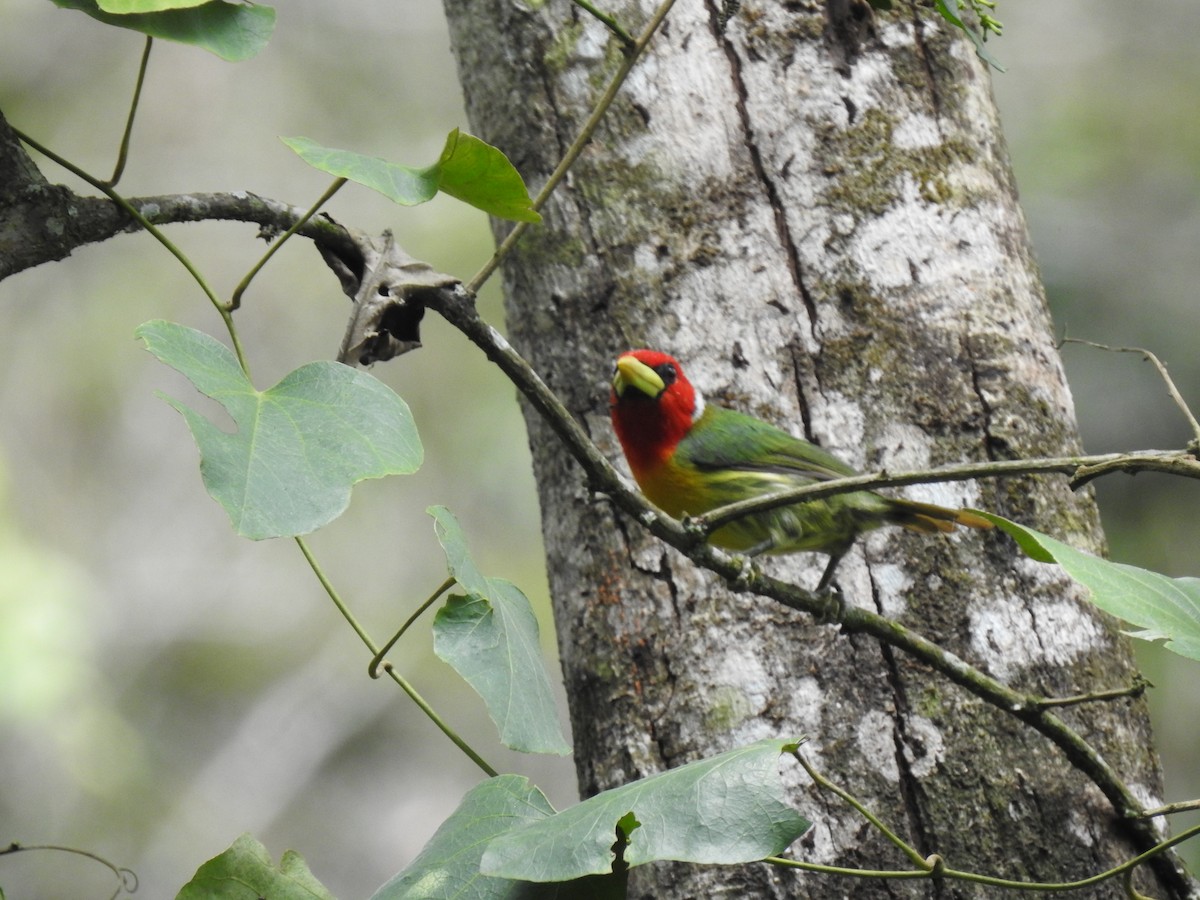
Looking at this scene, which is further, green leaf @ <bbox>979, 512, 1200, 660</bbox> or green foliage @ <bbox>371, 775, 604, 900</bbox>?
green foliage @ <bbox>371, 775, 604, 900</bbox>

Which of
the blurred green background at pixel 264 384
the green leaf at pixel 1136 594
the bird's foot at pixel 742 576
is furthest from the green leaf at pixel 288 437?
the blurred green background at pixel 264 384

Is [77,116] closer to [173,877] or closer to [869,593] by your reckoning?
[173,877]

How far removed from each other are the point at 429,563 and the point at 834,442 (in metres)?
7.78

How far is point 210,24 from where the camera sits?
1.71 meters

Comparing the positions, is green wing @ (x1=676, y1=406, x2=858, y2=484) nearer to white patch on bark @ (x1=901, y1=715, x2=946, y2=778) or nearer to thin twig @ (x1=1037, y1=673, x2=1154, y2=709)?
white patch on bark @ (x1=901, y1=715, x2=946, y2=778)

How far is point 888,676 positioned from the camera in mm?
2158

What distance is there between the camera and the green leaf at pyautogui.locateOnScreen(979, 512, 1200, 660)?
1.47 meters

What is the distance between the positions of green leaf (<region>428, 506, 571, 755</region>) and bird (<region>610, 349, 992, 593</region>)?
2.18 ft

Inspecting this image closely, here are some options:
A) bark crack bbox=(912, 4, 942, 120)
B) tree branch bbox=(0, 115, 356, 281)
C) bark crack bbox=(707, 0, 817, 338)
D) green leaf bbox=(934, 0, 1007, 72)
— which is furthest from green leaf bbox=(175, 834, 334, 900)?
bark crack bbox=(912, 4, 942, 120)

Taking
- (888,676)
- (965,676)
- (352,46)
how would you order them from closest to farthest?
(965,676)
(888,676)
(352,46)

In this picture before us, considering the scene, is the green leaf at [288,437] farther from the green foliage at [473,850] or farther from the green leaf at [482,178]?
the green foliage at [473,850]

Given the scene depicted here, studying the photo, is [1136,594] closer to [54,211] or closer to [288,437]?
[288,437]

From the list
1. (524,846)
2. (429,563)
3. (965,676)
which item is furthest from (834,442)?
(429,563)

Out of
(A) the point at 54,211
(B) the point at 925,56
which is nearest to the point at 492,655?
(A) the point at 54,211
